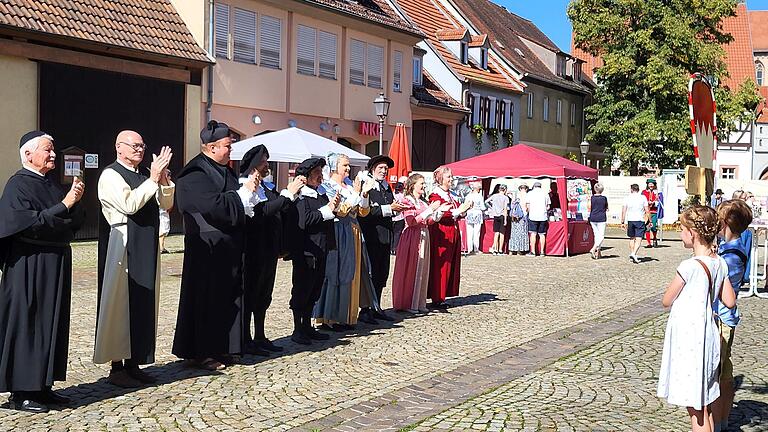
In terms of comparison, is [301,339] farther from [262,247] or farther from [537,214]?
[537,214]

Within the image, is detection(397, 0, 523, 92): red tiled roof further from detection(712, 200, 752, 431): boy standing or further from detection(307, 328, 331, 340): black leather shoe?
detection(712, 200, 752, 431): boy standing

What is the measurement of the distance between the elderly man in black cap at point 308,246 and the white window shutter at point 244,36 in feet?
53.9

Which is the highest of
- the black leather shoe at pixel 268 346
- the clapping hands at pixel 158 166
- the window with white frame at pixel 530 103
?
the window with white frame at pixel 530 103

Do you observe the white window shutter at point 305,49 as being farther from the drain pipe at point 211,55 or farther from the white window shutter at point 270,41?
the drain pipe at point 211,55

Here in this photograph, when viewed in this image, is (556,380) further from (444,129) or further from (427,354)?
(444,129)

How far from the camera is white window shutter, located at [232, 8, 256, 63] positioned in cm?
2528

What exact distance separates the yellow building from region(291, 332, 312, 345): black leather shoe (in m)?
15.6

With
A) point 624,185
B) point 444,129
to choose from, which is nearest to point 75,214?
point 444,129

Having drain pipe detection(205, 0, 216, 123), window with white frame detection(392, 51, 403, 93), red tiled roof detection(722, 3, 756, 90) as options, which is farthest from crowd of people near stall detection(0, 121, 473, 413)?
red tiled roof detection(722, 3, 756, 90)

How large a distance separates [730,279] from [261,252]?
13.2 feet

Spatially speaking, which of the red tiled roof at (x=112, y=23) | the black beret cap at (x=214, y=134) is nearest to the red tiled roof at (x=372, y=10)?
the red tiled roof at (x=112, y=23)

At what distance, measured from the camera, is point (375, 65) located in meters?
31.8

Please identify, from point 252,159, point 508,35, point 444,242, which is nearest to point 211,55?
point 444,242

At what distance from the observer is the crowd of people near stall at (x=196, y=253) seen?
652 cm
